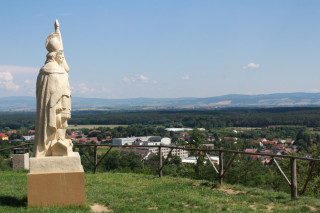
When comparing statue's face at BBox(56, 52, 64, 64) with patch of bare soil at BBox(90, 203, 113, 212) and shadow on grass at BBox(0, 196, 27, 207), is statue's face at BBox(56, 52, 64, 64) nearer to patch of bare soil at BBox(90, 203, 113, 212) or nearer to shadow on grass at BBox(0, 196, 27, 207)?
A: shadow on grass at BBox(0, 196, 27, 207)

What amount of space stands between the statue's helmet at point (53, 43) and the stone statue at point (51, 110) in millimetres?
21

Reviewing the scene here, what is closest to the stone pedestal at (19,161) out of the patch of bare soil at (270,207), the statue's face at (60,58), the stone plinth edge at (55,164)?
the stone plinth edge at (55,164)

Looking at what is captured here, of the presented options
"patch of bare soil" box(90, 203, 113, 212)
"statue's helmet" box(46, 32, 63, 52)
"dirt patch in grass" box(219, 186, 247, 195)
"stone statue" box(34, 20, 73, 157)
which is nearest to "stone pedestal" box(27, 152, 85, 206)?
"stone statue" box(34, 20, 73, 157)

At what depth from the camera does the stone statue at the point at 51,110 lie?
273 inches

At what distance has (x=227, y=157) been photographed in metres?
14.3

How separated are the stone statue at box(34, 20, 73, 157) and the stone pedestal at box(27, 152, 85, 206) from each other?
0.64 feet

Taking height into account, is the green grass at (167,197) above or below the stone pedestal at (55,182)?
below

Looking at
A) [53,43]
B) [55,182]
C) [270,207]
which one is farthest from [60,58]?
[270,207]

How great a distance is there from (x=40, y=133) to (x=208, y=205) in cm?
363

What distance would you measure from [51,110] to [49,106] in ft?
0.29

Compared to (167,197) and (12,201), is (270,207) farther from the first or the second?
(12,201)

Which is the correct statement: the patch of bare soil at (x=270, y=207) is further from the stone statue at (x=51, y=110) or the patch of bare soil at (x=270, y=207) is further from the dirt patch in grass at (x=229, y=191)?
→ the stone statue at (x=51, y=110)

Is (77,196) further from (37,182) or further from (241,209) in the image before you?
(241,209)

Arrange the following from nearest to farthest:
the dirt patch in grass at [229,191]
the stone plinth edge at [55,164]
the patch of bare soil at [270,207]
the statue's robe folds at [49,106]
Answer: the stone plinth edge at [55,164] → the statue's robe folds at [49,106] → the patch of bare soil at [270,207] → the dirt patch in grass at [229,191]
